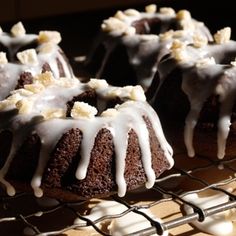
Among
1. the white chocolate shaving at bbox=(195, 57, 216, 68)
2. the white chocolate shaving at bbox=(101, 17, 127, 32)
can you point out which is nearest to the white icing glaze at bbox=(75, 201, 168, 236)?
the white chocolate shaving at bbox=(195, 57, 216, 68)

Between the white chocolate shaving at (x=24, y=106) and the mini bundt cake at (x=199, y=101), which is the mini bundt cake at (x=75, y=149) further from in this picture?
the mini bundt cake at (x=199, y=101)

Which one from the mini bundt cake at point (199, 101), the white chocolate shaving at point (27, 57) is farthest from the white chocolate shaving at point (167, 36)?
the white chocolate shaving at point (27, 57)

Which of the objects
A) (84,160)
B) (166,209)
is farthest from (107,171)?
(166,209)

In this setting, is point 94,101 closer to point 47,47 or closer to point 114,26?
point 47,47

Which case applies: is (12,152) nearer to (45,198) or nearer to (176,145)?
(45,198)

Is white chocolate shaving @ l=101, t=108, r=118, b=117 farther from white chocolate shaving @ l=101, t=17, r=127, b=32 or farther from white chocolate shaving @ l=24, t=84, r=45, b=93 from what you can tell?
white chocolate shaving @ l=101, t=17, r=127, b=32

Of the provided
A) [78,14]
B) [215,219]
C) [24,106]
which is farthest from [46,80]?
[78,14]
